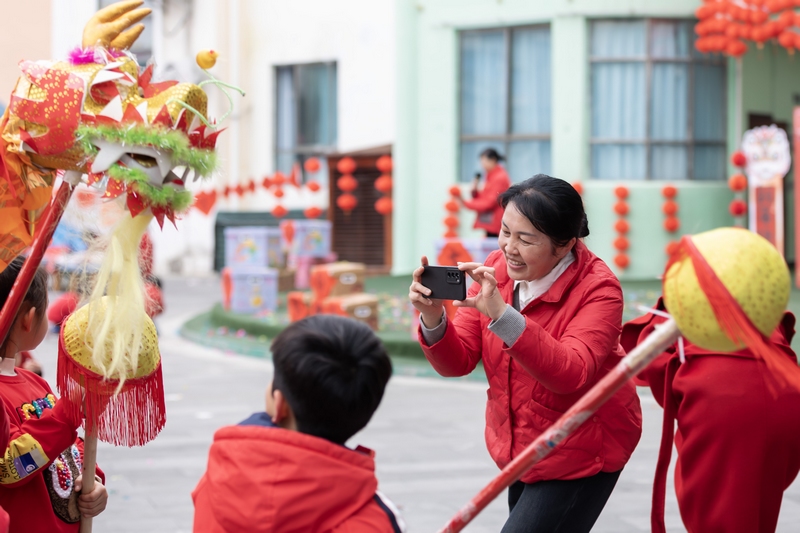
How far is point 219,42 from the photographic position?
17.9 meters

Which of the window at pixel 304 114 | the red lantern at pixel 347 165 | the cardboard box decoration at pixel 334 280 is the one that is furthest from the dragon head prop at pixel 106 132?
the window at pixel 304 114

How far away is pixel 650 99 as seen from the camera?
1277 centimetres

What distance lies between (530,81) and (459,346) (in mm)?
10814

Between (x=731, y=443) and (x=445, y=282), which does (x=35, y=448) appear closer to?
(x=445, y=282)

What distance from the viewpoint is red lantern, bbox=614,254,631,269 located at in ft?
41.1

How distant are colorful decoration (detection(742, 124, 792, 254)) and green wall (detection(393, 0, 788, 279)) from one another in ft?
2.48

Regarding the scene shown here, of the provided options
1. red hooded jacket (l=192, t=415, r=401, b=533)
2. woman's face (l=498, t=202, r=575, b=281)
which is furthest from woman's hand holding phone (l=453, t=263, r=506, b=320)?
red hooded jacket (l=192, t=415, r=401, b=533)

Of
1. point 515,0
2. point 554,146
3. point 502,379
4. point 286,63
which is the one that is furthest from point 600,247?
point 502,379

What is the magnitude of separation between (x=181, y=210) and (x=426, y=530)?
8.34 ft

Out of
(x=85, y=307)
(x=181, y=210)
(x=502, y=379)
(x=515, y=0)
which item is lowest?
(x=502, y=379)

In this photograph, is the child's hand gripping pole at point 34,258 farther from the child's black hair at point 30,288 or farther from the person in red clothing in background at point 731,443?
the person in red clothing in background at point 731,443

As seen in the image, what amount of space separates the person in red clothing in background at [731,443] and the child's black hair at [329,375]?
3.29 ft

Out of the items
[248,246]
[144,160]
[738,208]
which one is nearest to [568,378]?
[144,160]

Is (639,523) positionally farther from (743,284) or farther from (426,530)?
(743,284)
